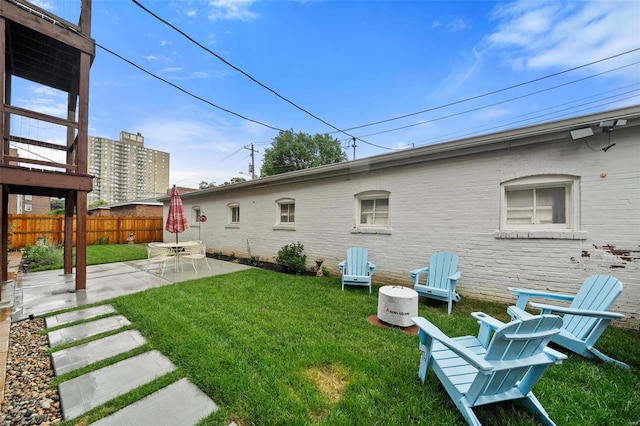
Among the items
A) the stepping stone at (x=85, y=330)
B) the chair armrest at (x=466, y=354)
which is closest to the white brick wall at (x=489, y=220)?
the chair armrest at (x=466, y=354)

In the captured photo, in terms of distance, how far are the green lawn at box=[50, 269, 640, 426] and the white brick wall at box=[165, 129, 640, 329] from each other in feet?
2.51

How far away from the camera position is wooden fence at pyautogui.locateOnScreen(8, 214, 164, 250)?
32.8 ft

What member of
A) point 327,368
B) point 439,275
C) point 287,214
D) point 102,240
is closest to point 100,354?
point 327,368

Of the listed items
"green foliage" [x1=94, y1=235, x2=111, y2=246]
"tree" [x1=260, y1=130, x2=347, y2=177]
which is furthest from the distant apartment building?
"green foliage" [x1=94, y1=235, x2=111, y2=246]

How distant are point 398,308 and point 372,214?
9.74ft

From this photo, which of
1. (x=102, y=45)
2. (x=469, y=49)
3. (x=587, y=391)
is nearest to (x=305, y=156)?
(x=469, y=49)

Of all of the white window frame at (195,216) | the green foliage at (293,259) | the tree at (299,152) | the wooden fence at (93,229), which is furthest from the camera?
the tree at (299,152)

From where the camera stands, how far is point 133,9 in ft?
14.1

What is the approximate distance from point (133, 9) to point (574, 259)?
27.2ft

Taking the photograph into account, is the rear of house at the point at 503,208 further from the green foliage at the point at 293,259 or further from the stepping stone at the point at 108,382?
the stepping stone at the point at 108,382

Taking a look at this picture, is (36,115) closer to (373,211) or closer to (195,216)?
(373,211)

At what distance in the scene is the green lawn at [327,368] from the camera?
1.81 meters

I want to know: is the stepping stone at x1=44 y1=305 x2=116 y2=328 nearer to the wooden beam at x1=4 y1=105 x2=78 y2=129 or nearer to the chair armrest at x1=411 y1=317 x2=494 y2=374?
the wooden beam at x1=4 y1=105 x2=78 y2=129

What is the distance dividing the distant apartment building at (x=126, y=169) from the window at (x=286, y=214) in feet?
109
